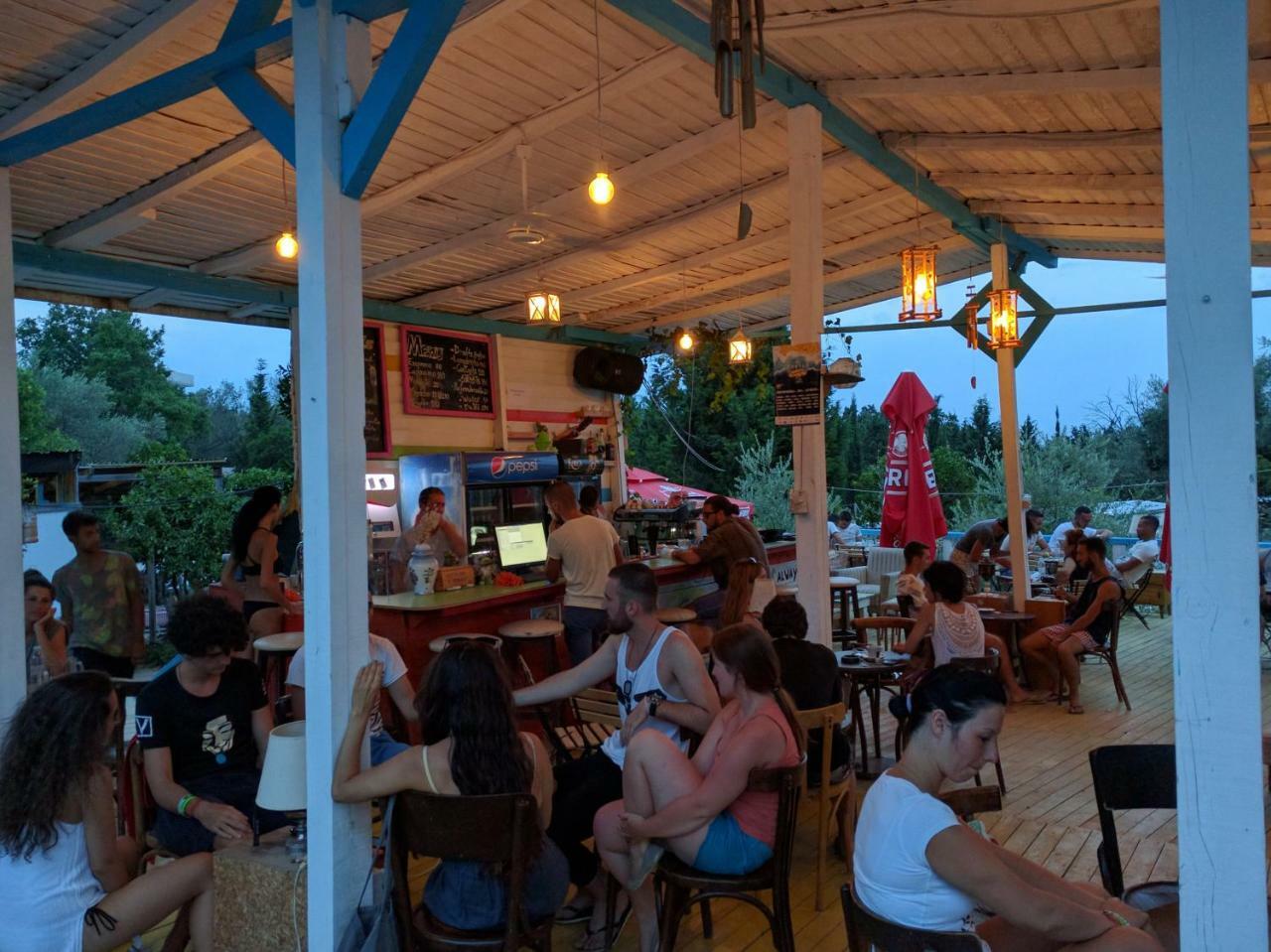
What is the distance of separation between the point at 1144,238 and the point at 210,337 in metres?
114

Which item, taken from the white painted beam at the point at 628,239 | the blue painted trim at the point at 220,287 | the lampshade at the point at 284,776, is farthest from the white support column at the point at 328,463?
the white painted beam at the point at 628,239

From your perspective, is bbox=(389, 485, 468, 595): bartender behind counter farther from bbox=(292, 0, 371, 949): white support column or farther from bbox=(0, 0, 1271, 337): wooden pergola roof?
bbox=(292, 0, 371, 949): white support column

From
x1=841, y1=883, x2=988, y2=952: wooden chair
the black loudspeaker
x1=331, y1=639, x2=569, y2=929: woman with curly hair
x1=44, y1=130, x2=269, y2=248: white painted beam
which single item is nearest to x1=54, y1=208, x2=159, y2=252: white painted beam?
x1=44, y1=130, x2=269, y2=248: white painted beam

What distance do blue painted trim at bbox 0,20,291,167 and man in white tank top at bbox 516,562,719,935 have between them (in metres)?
2.33

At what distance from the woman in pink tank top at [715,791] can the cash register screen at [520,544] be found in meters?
5.47

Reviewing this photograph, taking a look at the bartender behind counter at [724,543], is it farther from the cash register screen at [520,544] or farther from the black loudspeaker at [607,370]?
the black loudspeaker at [607,370]

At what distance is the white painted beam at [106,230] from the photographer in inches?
239

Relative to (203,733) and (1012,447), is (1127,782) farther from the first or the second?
(1012,447)

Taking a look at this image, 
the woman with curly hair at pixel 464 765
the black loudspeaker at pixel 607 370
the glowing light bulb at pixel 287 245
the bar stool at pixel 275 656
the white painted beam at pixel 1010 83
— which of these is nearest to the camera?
the woman with curly hair at pixel 464 765

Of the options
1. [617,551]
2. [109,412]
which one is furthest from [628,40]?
[109,412]

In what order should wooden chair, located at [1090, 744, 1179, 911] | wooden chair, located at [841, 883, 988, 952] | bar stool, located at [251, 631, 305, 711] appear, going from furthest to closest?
bar stool, located at [251, 631, 305, 711] → wooden chair, located at [1090, 744, 1179, 911] → wooden chair, located at [841, 883, 988, 952]

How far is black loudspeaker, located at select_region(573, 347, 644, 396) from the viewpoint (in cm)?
1148

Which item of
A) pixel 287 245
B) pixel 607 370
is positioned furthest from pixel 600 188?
pixel 607 370

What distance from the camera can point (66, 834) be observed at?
2602mm
